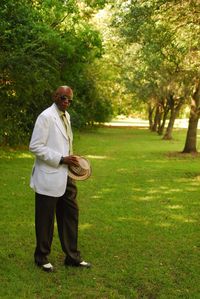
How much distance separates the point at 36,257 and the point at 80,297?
3.52ft

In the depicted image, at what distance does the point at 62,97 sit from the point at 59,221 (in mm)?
1522

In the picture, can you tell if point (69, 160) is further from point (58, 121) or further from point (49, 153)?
point (58, 121)

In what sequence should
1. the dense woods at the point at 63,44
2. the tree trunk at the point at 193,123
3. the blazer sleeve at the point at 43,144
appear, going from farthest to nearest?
the tree trunk at the point at 193,123 < the dense woods at the point at 63,44 < the blazer sleeve at the point at 43,144

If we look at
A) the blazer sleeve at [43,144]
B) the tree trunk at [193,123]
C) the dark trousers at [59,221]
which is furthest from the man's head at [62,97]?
the tree trunk at [193,123]

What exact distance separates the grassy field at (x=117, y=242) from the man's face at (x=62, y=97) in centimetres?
198

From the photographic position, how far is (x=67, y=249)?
6.04m

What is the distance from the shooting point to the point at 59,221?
19.9ft

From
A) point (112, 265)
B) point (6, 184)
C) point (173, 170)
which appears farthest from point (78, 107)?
point (112, 265)

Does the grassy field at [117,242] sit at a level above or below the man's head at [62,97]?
below

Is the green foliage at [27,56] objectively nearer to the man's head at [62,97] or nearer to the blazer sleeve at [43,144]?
the man's head at [62,97]

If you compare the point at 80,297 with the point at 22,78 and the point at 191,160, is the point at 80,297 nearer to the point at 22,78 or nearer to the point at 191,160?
the point at 22,78

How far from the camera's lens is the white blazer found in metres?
5.67

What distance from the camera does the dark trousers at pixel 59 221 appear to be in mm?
5809

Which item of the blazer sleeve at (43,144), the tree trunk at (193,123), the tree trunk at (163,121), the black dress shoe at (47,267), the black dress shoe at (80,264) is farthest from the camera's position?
the tree trunk at (163,121)
